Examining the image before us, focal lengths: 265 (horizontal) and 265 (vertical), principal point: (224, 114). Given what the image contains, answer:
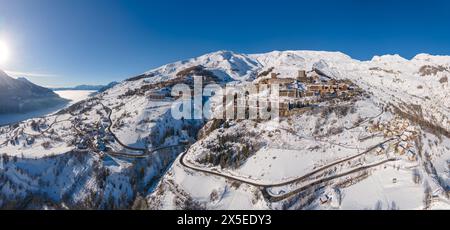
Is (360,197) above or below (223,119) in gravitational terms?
below

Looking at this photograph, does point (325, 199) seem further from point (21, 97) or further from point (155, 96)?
point (21, 97)

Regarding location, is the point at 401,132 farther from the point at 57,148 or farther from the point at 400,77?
the point at 400,77

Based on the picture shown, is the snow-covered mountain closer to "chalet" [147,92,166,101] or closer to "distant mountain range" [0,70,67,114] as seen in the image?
"chalet" [147,92,166,101]

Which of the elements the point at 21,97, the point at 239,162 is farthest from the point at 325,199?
the point at 21,97

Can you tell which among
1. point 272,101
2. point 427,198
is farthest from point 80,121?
point 427,198

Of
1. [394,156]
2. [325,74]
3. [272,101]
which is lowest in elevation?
[394,156]
